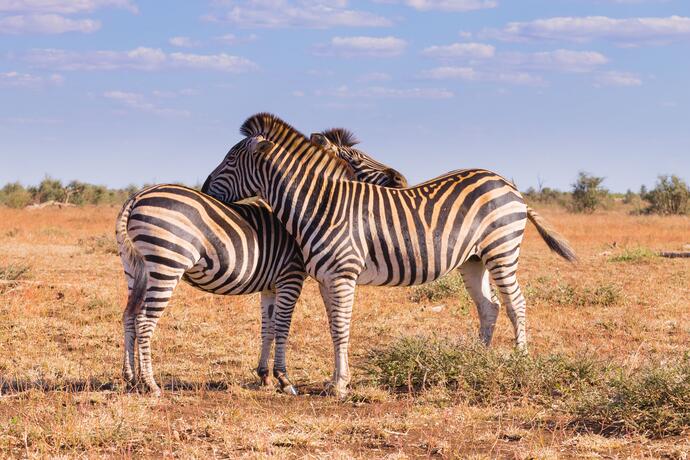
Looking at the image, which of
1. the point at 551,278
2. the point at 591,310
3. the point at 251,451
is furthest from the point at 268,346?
the point at 551,278

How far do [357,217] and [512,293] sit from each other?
77.0 inches

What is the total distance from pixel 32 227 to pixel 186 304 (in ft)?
50.2

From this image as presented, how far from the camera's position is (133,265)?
7.36 m

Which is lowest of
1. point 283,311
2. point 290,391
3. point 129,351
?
point 290,391

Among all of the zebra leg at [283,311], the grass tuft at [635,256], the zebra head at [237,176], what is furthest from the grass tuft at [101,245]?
the zebra leg at [283,311]

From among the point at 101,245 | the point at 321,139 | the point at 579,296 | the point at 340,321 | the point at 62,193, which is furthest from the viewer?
the point at 62,193

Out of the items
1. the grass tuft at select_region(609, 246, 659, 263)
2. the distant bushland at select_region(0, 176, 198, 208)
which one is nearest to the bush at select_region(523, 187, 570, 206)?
the distant bushland at select_region(0, 176, 198, 208)

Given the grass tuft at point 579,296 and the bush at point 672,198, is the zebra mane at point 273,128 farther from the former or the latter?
the bush at point 672,198

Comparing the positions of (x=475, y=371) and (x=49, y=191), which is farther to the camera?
(x=49, y=191)

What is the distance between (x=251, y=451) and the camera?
5.64 m

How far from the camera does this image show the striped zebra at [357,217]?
764cm

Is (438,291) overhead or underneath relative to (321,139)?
underneath

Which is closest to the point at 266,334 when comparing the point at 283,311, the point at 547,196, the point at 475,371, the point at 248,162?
the point at 283,311

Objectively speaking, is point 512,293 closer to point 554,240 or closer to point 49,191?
point 554,240
